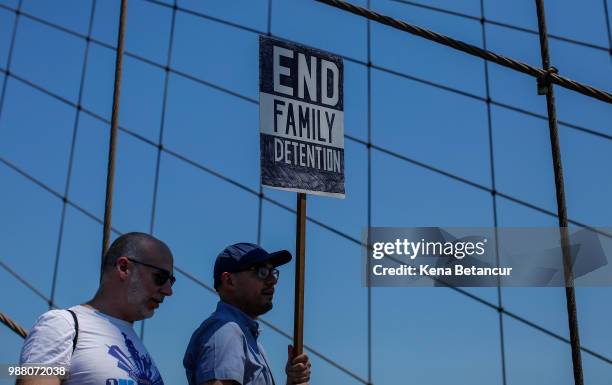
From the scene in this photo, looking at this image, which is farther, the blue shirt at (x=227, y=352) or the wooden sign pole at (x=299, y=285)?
the wooden sign pole at (x=299, y=285)

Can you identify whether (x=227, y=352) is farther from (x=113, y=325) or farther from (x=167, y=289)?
(x=113, y=325)

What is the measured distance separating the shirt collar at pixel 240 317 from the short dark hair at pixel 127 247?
1.25ft

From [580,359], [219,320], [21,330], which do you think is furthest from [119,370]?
[580,359]

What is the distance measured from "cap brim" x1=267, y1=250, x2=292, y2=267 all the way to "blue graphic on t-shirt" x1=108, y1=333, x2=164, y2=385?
55 centimetres

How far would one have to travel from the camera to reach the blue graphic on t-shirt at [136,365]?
161cm

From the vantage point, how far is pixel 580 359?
2.75 meters

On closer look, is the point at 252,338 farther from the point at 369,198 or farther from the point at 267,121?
the point at 369,198

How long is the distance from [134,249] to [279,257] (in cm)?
54

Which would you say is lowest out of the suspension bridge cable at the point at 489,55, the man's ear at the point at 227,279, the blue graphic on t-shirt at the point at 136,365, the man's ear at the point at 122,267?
the blue graphic on t-shirt at the point at 136,365

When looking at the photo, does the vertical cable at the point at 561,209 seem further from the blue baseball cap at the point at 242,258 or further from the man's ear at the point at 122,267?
the man's ear at the point at 122,267

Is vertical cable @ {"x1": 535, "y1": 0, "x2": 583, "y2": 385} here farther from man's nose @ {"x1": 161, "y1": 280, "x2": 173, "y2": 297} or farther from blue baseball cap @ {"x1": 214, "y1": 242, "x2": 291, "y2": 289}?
man's nose @ {"x1": 161, "y1": 280, "x2": 173, "y2": 297}

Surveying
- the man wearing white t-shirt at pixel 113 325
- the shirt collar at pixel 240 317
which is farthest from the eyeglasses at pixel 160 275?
the shirt collar at pixel 240 317

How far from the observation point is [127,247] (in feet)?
5.82

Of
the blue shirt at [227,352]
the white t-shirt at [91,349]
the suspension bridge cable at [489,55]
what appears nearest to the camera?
the white t-shirt at [91,349]
